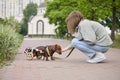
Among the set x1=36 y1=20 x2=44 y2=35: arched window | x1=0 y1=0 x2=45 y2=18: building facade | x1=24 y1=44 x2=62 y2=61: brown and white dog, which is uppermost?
x1=0 y1=0 x2=45 y2=18: building facade

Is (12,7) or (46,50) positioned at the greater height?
(12,7)

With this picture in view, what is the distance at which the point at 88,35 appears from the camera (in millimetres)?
13266

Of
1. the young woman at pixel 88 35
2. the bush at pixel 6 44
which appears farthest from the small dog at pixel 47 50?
the bush at pixel 6 44

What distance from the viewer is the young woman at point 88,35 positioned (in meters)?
13.3

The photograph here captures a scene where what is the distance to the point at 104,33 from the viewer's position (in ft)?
44.2

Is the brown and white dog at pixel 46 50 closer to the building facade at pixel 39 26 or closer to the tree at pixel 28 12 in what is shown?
the building facade at pixel 39 26

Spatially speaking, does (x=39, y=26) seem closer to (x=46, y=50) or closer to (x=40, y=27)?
(x=40, y=27)

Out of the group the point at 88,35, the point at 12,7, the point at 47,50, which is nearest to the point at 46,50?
the point at 47,50

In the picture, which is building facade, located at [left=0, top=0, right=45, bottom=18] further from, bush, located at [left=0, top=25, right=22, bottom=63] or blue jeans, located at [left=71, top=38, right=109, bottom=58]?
blue jeans, located at [left=71, top=38, right=109, bottom=58]

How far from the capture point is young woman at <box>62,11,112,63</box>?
43.7 feet

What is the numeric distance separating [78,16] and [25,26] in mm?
126552

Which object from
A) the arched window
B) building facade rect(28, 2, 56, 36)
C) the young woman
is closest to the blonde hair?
the young woman

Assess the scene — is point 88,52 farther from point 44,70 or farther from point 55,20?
point 55,20

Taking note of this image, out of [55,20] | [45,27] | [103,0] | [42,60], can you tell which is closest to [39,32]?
[45,27]
